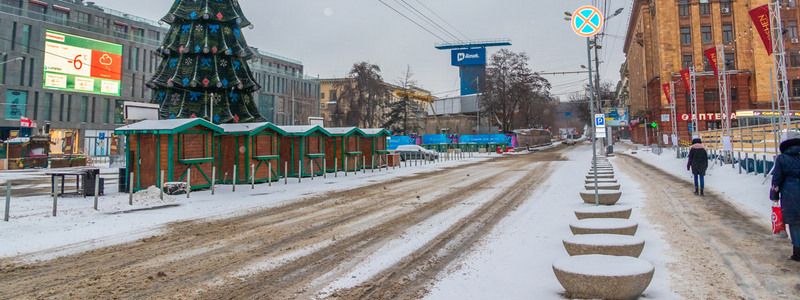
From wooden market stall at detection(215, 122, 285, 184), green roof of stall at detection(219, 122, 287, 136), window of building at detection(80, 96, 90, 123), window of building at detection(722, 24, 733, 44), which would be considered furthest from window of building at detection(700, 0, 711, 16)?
window of building at detection(80, 96, 90, 123)

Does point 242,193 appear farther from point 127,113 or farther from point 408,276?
point 408,276

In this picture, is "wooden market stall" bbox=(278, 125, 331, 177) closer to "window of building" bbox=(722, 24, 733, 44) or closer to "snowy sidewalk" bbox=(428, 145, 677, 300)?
"snowy sidewalk" bbox=(428, 145, 677, 300)

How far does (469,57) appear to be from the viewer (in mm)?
85750

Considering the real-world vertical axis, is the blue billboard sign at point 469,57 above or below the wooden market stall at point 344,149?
above

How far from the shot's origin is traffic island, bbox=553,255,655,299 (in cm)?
379

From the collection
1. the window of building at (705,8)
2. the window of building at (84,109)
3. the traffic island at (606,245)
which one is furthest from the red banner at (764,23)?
the window of building at (84,109)

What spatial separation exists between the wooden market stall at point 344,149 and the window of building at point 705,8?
49759 millimetres

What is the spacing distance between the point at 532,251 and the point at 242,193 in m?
11.1

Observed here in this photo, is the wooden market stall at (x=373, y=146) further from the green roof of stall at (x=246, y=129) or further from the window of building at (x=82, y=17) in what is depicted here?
the window of building at (x=82, y=17)

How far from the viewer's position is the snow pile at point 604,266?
12.6ft

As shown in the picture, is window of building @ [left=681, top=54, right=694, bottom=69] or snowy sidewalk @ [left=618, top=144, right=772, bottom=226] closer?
snowy sidewalk @ [left=618, top=144, right=772, bottom=226]

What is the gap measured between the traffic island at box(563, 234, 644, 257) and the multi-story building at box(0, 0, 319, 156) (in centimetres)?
5017

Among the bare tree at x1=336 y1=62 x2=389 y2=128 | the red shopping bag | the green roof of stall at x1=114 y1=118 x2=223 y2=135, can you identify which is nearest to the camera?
the red shopping bag

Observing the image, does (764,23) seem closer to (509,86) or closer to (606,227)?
(606,227)
